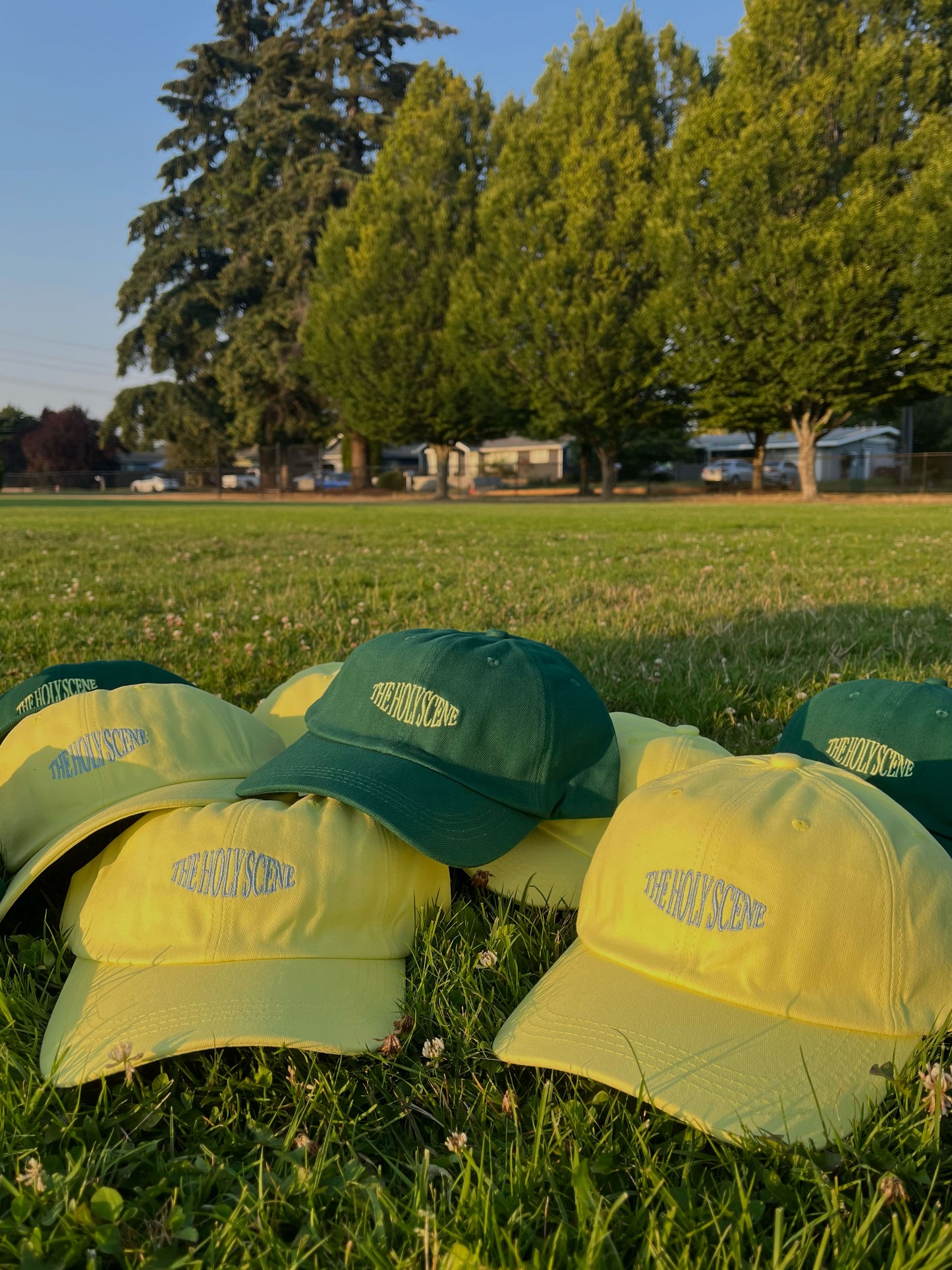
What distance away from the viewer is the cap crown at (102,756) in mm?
1860

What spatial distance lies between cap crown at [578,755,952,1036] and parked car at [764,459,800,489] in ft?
128

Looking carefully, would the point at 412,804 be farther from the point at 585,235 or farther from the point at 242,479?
the point at 242,479

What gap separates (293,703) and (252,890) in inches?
43.0

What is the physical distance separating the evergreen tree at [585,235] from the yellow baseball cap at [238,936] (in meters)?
30.2

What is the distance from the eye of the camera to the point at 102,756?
1900 mm

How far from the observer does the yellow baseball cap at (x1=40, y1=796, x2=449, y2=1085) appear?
1306 millimetres

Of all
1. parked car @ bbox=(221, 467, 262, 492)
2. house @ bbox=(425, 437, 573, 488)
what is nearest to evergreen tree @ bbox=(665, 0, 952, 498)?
house @ bbox=(425, 437, 573, 488)

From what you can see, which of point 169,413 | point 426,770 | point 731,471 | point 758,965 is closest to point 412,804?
point 426,770

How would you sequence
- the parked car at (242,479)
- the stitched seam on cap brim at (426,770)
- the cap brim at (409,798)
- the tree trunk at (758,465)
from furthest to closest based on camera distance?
the parked car at (242,479)
the tree trunk at (758,465)
the stitched seam on cap brim at (426,770)
the cap brim at (409,798)

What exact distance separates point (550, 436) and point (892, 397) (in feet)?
40.8

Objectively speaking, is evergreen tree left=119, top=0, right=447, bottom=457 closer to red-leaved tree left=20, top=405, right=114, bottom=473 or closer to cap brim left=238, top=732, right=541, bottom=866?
red-leaved tree left=20, top=405, right=114, bottom=473

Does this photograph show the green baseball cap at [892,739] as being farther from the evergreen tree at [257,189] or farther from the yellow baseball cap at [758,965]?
the evergreen tree at [257,189]

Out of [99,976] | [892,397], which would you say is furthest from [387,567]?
[892,397]

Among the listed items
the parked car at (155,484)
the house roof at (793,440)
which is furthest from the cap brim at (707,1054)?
the house roof at (793,440)
